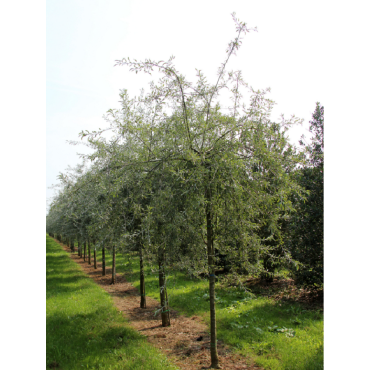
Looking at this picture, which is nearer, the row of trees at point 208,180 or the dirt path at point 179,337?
the row of trees at point 208,180

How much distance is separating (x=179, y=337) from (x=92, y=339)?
1.75 metres

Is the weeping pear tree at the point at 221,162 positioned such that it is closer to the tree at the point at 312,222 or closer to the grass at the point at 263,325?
the grass at the point at 263,325

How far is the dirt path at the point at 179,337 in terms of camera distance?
14.8ft

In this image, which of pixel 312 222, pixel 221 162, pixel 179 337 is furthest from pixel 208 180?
pixel 312 222

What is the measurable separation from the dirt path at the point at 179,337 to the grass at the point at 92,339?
285 mm

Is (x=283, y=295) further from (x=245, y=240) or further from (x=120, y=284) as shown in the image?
(x=120, y=284)

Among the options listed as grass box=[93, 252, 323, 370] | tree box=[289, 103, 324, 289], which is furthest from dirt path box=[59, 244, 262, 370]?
tree box=[289, 103, 324, 289]

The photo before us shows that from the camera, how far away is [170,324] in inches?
258

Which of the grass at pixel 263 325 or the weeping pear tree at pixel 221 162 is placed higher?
the weeping pear tree at pixel 221 162

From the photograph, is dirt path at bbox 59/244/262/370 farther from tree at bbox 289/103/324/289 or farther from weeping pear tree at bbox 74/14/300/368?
tree at bbox 289/103/324/289

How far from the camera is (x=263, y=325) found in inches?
237

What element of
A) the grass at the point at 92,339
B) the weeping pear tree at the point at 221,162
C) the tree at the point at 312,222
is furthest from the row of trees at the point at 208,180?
the tree at the point at 312,222

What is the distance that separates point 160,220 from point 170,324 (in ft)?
12.4
